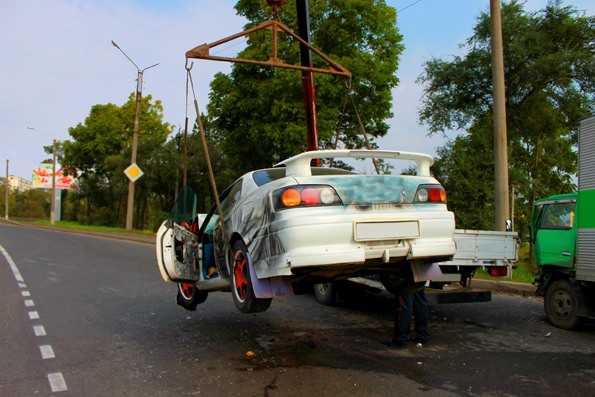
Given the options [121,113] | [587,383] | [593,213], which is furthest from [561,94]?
[121,113]

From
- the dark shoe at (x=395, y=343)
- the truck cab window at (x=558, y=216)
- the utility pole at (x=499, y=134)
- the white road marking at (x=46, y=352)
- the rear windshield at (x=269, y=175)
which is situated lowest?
the white road marking at (x=46, y=352)

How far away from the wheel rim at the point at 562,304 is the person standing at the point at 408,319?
87.6 inches

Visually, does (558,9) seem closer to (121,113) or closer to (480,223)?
(480,223)

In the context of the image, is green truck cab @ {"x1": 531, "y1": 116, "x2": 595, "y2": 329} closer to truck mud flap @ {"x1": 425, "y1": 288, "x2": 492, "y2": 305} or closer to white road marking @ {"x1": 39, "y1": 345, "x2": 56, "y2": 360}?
truck mud flap @ {"x1": 425, "y1": 288, "x2": 492, "y2": 305}

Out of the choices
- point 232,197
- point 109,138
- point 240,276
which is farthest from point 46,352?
point 109,138

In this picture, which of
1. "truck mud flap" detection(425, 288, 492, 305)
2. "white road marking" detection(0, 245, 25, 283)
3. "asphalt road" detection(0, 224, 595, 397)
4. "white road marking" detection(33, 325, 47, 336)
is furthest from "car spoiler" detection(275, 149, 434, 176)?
"white road marking" detection(0, 245, 25, 283)

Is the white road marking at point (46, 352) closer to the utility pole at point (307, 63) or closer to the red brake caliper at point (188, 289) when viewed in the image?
the red brake caliper at point (188, 289)

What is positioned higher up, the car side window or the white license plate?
the car side window

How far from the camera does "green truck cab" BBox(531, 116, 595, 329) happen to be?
634 cm

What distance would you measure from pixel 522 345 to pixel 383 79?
Answer: 15.3 metres

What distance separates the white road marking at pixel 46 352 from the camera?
203 inches

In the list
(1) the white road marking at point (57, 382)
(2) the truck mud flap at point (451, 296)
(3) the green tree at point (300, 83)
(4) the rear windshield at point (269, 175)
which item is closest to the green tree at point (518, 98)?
(3) the green tree at point (300, 83)

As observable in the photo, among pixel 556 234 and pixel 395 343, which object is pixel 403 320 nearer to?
pixel 395 343

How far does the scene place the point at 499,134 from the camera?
10.4m
